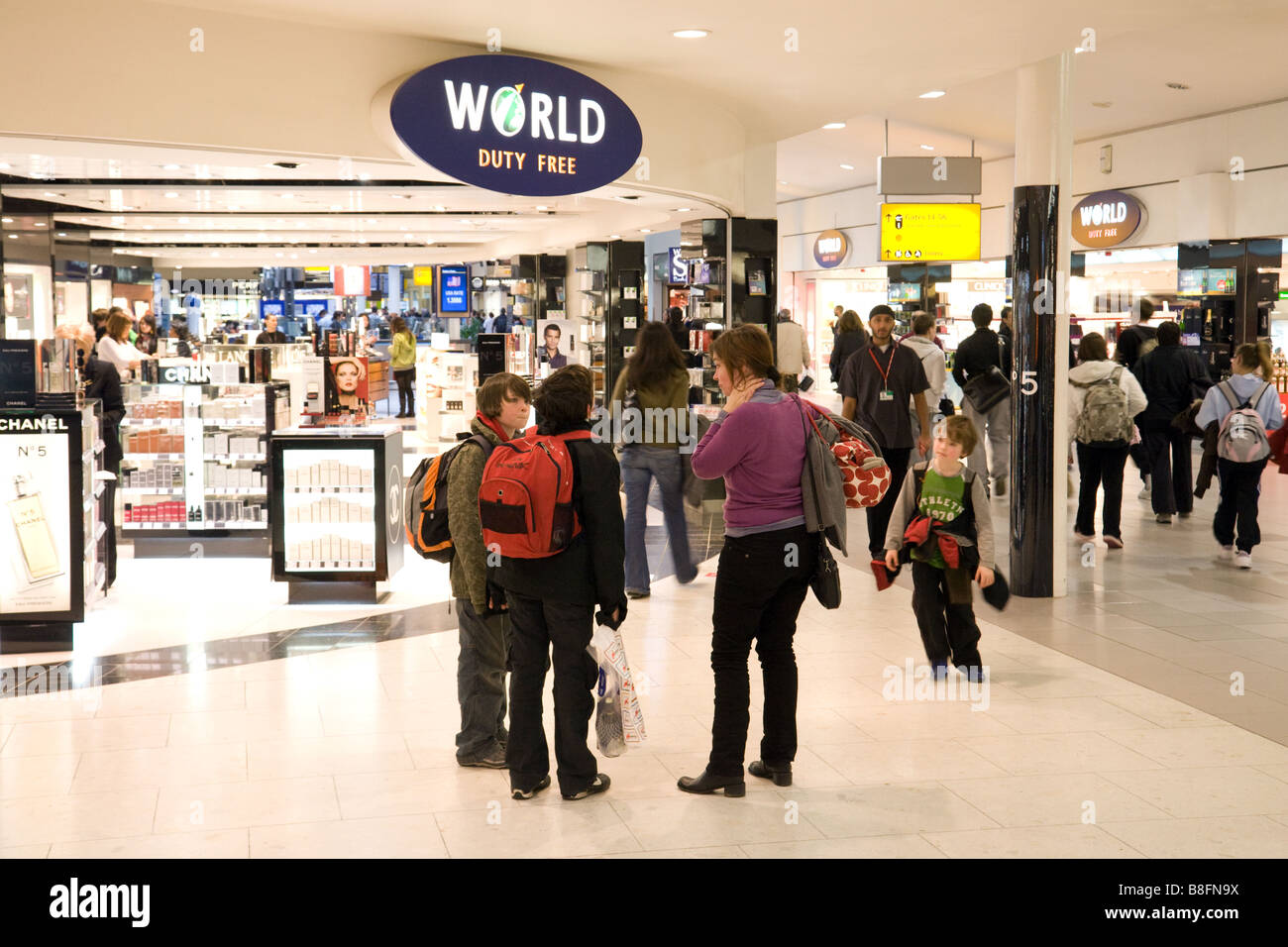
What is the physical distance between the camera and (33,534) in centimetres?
619

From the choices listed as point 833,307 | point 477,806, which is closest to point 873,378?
point 477,806

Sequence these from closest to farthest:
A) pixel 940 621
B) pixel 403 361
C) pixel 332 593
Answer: pixel 940 621, pixel 332 593, pixel 403 361

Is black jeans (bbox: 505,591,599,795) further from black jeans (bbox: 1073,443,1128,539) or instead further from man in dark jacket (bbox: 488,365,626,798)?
black jeans (bbox: 1073,443,1128,539)

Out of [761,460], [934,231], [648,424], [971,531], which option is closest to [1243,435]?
[971,531]

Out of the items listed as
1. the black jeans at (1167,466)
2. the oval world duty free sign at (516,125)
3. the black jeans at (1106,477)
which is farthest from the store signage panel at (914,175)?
the oval world duty free sign at (516,125)

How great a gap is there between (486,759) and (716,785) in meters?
0.86

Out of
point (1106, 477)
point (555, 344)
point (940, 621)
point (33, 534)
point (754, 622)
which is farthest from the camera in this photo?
point (555, 344)

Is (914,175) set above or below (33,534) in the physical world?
above

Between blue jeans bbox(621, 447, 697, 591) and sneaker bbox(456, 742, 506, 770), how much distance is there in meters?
2.83

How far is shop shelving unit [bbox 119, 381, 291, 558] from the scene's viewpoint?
8695 millimetres

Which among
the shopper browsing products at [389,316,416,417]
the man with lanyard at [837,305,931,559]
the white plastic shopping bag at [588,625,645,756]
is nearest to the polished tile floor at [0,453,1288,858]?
the white plastic shopping bag at [588,625,645,756]

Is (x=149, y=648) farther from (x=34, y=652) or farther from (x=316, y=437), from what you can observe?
(x=316, y=437)

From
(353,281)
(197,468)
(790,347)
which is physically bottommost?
(197,468)

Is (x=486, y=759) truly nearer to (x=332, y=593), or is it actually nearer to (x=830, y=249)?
(x=332, y=593)
